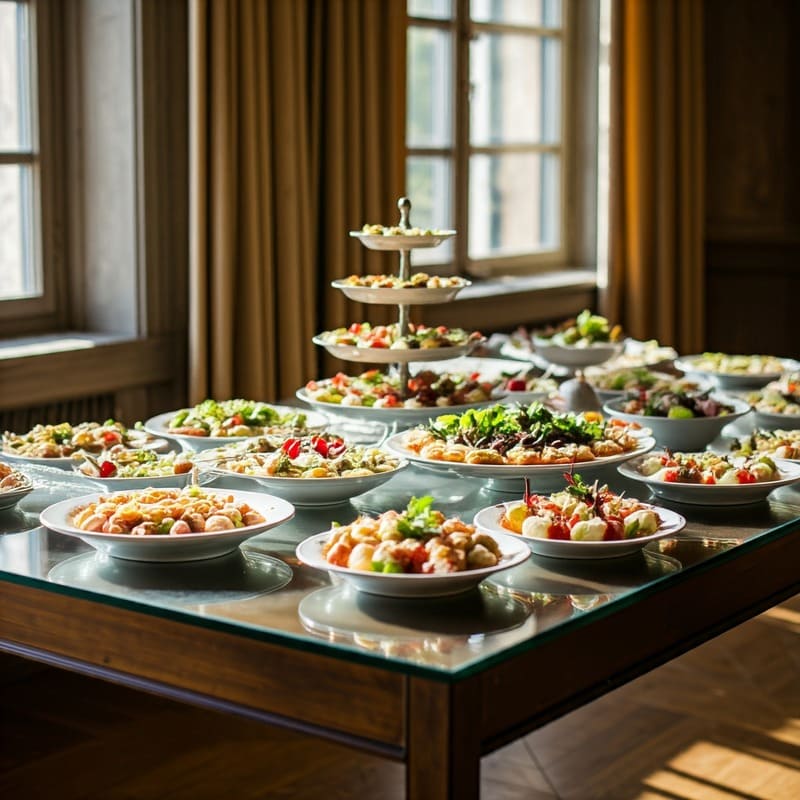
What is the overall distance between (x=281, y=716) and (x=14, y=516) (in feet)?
2.19

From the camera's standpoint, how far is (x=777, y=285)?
5844mm

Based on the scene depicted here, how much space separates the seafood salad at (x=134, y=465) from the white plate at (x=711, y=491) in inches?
27.3

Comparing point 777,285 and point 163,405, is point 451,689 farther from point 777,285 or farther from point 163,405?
point 777,285

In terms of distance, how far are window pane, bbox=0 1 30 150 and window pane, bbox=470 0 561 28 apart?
6.77 feet

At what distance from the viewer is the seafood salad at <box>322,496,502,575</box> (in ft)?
5.04

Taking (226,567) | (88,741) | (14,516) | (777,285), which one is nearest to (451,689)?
(226,567)

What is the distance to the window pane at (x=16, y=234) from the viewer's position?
369 cm

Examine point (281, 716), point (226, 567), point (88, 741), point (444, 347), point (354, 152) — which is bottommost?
point (88, 741)

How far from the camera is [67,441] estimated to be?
2.34 metres

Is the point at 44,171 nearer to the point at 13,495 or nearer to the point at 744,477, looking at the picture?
the point at 13,495

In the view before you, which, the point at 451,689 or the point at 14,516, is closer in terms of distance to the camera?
the point at 451,689

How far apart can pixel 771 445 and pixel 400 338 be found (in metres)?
0.74

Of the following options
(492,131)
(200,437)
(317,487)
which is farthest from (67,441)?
(492,131)

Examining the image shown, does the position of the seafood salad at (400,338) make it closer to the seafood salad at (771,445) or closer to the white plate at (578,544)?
the seafood salad at (771,445)
